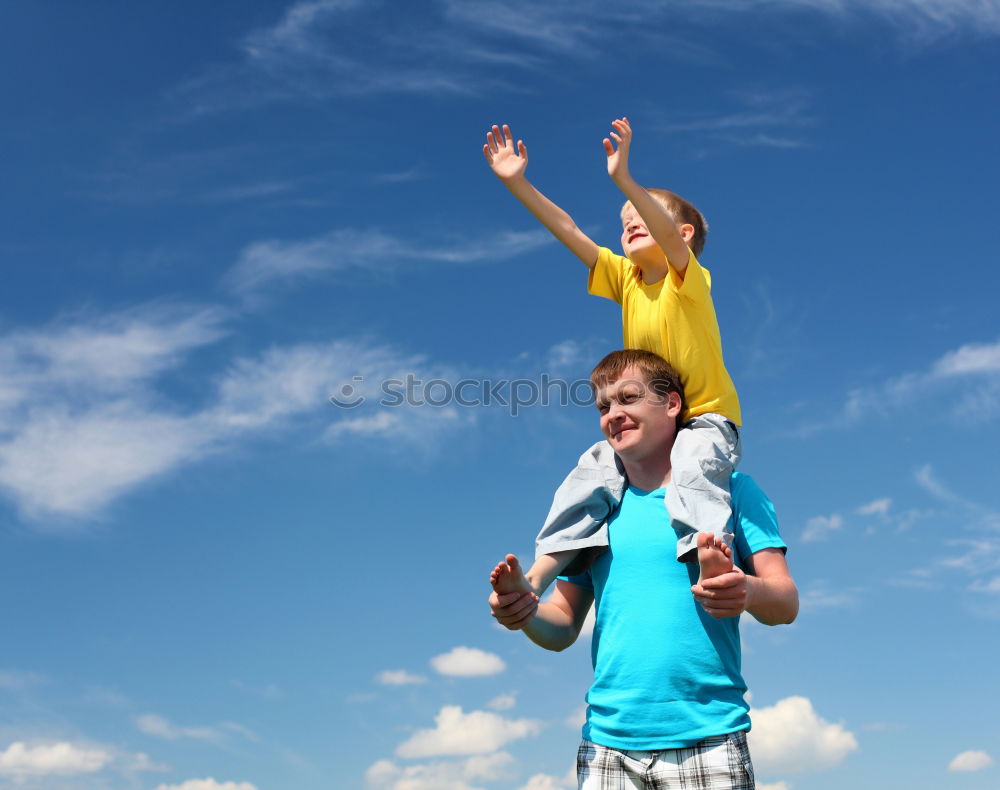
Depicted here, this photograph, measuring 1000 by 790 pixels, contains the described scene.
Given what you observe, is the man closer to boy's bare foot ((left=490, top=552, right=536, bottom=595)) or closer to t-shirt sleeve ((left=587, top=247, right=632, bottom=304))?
boy's bare foot ((left=490, top=552, right=536, bottom=595))

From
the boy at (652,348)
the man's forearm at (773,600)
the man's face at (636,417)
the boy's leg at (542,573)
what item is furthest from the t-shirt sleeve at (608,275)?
the man's forearm at (773,600)

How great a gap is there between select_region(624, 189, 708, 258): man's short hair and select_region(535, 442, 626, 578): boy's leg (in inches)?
75.0

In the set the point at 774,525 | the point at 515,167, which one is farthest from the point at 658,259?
the point at 774,525

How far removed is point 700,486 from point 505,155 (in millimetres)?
2877

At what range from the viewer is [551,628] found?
19.2 feet

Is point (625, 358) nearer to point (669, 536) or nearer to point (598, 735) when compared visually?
point (669, 536)

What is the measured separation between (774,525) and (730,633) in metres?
0.70

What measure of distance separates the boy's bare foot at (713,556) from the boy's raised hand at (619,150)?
97.5 inches

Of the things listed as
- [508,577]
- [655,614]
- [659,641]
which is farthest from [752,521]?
[508,577]

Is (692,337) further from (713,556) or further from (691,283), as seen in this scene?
(713,556)

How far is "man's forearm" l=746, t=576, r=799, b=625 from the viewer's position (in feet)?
16.9

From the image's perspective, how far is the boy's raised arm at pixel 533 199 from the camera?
6887mm

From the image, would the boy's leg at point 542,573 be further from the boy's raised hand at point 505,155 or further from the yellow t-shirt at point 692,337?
the boy's raised hand at point 505,155

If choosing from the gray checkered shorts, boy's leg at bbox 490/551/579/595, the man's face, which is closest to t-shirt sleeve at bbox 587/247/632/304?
the man's face
